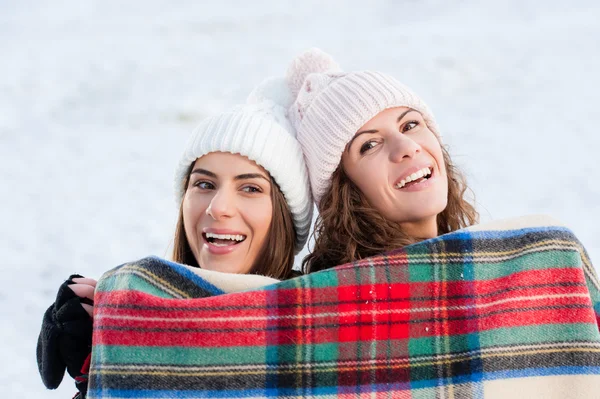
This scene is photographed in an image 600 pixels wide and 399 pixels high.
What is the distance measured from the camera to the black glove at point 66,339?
6.73ft

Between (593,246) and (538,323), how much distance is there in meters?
2.94

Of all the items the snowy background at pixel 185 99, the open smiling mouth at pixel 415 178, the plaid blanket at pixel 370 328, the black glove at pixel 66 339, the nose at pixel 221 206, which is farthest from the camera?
the snowy background at pixel 185 99

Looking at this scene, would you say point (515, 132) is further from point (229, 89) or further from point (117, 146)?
point (117, 146)

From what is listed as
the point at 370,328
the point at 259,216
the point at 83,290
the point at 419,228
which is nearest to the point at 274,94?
the point at 259,216

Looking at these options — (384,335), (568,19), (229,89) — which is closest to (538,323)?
(384,335)

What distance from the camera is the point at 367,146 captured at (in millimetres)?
2619

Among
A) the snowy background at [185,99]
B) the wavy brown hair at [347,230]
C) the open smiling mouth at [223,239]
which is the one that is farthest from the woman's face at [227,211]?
the snowy background at [185,99]

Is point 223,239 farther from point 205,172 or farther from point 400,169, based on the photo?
point 400,169

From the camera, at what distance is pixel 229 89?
278 inches

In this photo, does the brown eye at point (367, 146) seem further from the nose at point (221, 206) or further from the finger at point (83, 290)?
the finger at point (83, 290)

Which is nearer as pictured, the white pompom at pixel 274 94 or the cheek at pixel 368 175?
the cheek at pixel 368 175

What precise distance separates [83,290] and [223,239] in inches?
22.3

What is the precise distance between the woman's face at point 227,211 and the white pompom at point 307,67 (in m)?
0.58

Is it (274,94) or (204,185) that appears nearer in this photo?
→ (204,185)
